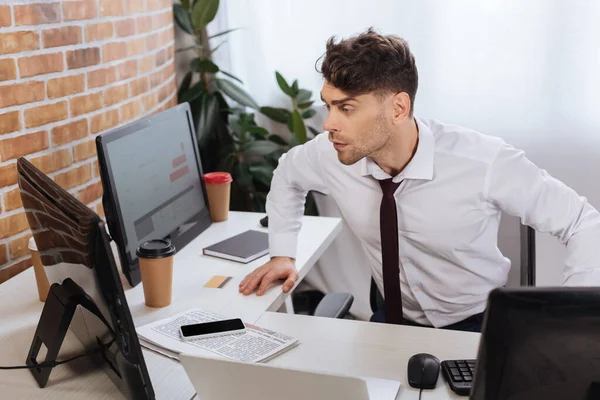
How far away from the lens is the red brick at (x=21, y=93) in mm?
1908

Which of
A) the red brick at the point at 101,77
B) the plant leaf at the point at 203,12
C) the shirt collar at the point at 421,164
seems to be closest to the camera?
the shirt collar at the point at 421,164

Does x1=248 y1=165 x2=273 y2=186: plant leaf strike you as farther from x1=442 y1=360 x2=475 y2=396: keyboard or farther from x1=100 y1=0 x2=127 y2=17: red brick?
x1=442 y1=360 x2=475 y2=396: keyboard

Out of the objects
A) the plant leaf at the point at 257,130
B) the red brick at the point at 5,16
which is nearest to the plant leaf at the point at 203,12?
the plant leaf at the point at 257,130

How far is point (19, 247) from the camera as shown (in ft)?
6.67

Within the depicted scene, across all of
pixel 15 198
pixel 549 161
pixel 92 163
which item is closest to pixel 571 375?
pixel 15 198

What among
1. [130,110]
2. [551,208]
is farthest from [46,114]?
[551,208]

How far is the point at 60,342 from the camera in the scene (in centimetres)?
145

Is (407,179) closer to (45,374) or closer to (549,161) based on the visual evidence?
(45,374)

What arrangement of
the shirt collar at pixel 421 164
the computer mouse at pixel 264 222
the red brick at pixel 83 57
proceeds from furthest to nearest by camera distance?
1. the computer mouse at pixel 264 222
2. the red brick at pixel 83 57
3. the shirt collar at pixel 421 164

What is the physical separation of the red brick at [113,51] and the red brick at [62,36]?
141mm

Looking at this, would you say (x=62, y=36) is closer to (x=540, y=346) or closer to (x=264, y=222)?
(x=264, y=222)

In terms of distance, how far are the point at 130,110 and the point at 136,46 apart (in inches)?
8.7

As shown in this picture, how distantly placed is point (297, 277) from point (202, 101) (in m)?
1.33

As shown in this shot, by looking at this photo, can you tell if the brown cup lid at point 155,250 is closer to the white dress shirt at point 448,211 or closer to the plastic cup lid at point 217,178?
the white dress shirt at point 448,211
